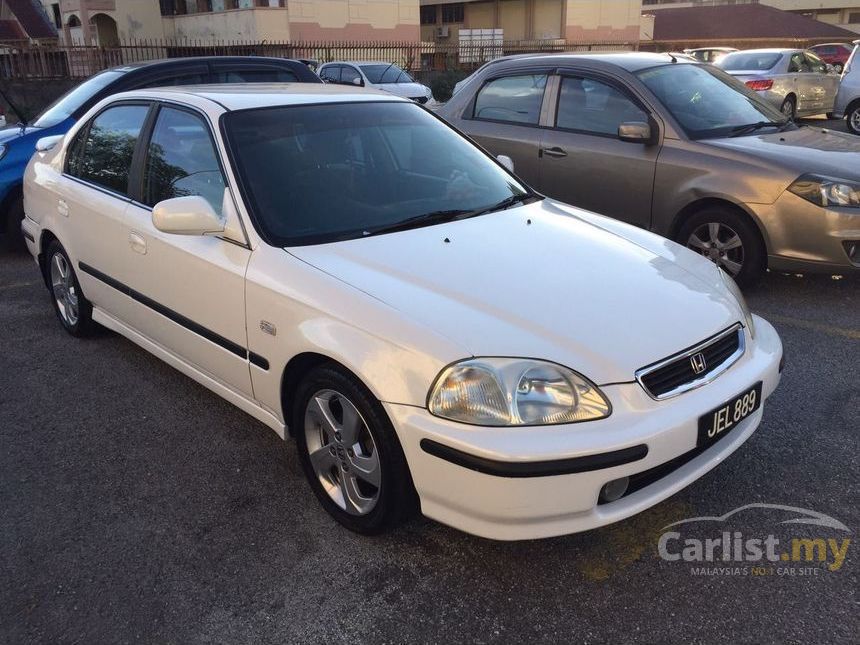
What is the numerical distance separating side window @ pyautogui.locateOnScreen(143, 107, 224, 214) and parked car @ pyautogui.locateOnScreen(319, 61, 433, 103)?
14489 millimetres

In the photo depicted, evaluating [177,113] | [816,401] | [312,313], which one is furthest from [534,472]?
[177,113]

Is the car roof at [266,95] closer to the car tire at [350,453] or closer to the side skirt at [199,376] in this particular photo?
the side skirt at [199,376]

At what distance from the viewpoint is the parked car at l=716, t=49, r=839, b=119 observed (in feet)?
46.6

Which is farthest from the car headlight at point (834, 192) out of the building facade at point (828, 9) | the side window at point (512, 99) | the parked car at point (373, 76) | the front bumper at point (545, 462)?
the building facade at point (828, 9)

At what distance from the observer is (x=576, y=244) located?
3221mm

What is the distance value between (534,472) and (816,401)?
217cm

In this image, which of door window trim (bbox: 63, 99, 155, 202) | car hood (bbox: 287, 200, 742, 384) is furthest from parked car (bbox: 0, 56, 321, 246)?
car hood (bbox: 287, 200, 742, 384)

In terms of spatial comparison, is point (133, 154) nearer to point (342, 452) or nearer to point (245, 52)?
point (342, 452)

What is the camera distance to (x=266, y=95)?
3.65m

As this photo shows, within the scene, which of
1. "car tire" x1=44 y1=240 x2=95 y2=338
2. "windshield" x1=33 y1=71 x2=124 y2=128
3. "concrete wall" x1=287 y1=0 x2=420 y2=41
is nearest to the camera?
"car tire" x1=44 y1=240 x2=95 y2=338

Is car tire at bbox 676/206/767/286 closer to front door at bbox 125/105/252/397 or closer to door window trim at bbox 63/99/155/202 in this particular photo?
front door at bbox 125/105/252/397

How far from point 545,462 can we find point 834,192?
3699mm

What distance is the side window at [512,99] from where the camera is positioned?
20.5 feet

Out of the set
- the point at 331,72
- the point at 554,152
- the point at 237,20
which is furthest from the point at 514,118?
the point at 237,20
